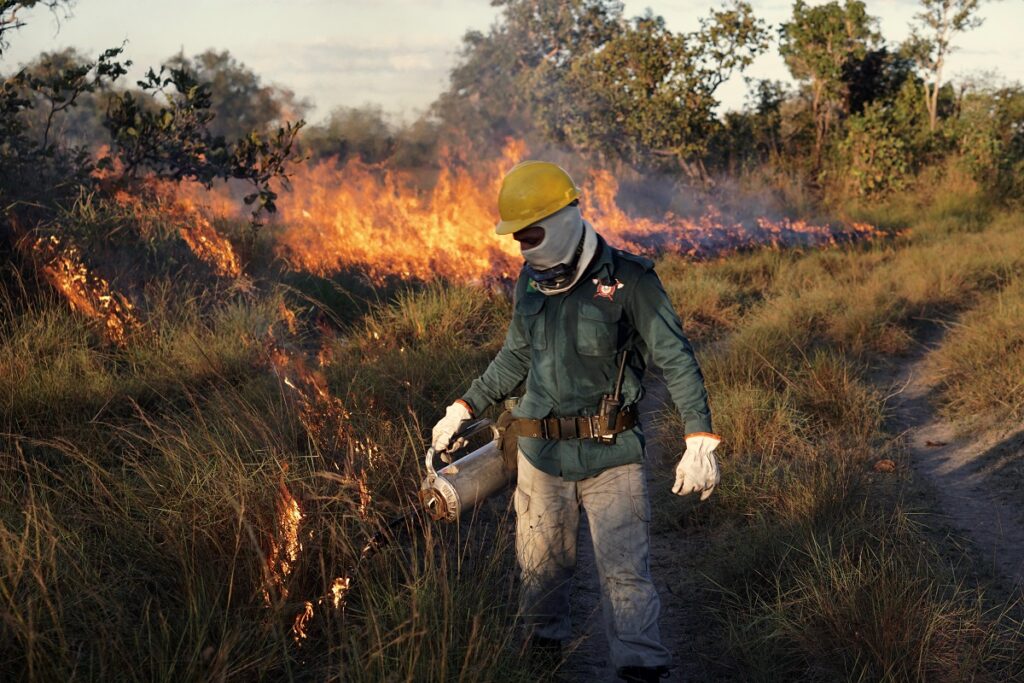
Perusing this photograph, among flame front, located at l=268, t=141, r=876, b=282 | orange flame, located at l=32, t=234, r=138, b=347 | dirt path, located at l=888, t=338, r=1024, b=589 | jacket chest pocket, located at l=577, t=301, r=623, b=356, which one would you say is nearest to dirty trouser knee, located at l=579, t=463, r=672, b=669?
jacket chest pocket, located at l=577, t=301, r=623, b=356

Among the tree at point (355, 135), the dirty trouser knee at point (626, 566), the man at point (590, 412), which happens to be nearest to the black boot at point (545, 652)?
the man at point (590, 412)

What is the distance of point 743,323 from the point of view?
8.91 meters

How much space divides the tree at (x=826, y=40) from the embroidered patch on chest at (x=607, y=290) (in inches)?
668

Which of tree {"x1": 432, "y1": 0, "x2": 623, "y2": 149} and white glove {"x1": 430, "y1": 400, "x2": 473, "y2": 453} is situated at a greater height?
tree {"x1": 432, "y1": 0, "x2": 623, "y2": 149}

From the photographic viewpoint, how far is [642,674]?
3178 millimetres

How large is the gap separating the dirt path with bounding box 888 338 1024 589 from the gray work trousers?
5.95 feet

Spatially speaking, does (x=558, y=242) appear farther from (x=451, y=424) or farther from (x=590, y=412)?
(x=451, y=424)

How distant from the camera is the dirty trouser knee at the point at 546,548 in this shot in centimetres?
344

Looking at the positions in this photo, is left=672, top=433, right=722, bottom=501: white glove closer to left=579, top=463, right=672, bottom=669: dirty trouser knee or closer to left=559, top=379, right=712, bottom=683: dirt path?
left=579, top=463, right=672, bottom=669: dirty trouser knee

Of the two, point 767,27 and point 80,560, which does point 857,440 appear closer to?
point 80,560

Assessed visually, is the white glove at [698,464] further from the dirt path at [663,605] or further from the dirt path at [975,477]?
the dirt path at [975,477]

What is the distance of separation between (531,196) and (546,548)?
3.86 feet

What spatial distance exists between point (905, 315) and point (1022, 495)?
14.4ft

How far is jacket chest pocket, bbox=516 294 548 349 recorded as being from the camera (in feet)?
11.3
